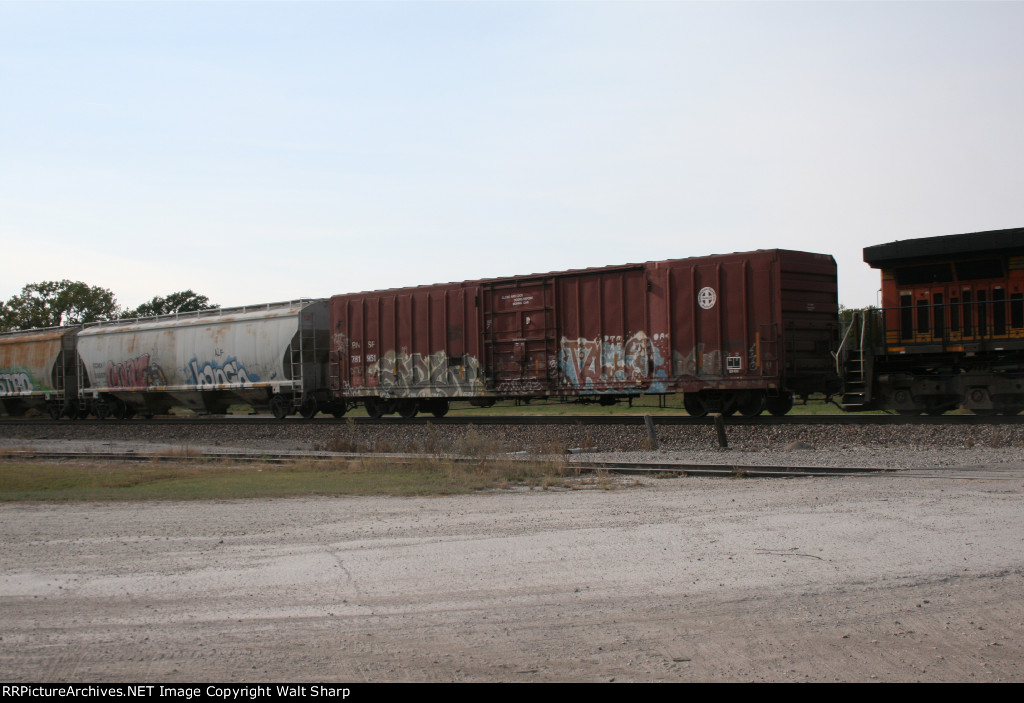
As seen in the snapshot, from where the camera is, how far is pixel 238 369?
1062 inches

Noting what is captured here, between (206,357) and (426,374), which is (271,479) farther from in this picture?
(206,357)

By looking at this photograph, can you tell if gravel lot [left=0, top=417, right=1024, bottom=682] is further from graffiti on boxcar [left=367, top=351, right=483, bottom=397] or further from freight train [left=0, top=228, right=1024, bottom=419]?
graffiti on boxcar [left=367, top=351, right=483, bottom=397]

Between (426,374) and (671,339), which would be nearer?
(671,339)

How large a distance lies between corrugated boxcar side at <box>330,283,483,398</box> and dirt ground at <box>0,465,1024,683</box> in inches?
543

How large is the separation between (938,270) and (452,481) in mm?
12071

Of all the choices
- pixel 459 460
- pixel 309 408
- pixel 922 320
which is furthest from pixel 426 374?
pixel 922 320

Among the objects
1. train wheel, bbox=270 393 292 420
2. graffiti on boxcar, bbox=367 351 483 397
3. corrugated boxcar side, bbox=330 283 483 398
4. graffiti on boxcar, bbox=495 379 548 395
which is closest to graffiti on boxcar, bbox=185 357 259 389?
train wheel, bbox=270 393 292 420

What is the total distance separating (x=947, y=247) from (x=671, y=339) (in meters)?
5.93

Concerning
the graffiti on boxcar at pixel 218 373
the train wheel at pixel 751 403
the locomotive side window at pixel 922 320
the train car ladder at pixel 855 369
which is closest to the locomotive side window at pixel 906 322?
the locomotive side window at pixel 922 320

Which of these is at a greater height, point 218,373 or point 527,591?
point 218,373

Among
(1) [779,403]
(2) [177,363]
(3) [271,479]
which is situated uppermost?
(2) [177,363]

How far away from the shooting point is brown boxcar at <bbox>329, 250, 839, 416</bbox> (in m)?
18.3

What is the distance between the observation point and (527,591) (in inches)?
221

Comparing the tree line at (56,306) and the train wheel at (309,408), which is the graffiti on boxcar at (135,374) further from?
the tree line at (56,306)
